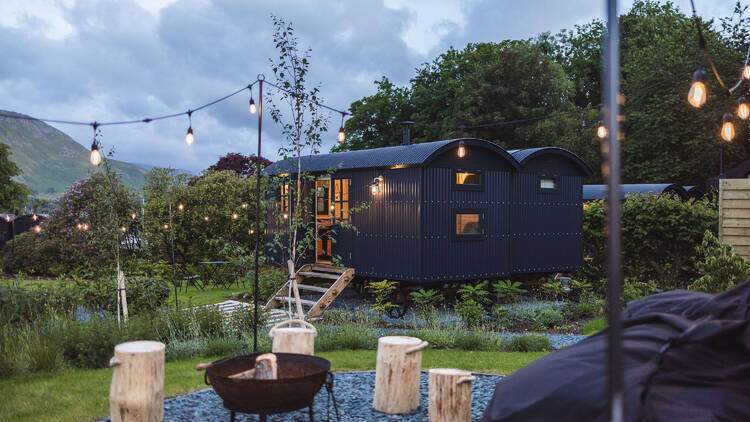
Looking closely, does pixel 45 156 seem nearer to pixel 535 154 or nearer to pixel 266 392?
pixel 535 154

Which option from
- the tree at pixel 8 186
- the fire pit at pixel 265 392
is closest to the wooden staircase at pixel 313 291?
the fire pit at pixel 265 392

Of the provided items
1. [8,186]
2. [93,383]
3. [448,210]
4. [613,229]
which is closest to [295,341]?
[93,383]

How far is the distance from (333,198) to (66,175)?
175 meters

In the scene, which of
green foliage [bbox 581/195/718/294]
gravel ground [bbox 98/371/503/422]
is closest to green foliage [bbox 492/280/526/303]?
green foliage [bbox 581/195/718/294]

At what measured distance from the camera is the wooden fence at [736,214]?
30.9 feet

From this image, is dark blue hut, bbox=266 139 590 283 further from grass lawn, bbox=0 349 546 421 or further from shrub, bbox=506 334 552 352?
grass lawn, bbox=0 349 546 421

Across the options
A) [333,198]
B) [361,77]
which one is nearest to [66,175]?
[361,77]

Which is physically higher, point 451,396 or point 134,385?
point 134,385

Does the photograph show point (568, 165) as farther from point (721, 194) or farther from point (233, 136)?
point (233, 136)

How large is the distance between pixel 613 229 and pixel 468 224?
10035 mm

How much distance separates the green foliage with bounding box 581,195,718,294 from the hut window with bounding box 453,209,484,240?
3753mm

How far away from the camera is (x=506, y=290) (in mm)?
11062

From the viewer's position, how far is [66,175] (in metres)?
161

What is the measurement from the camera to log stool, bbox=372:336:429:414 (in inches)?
188
